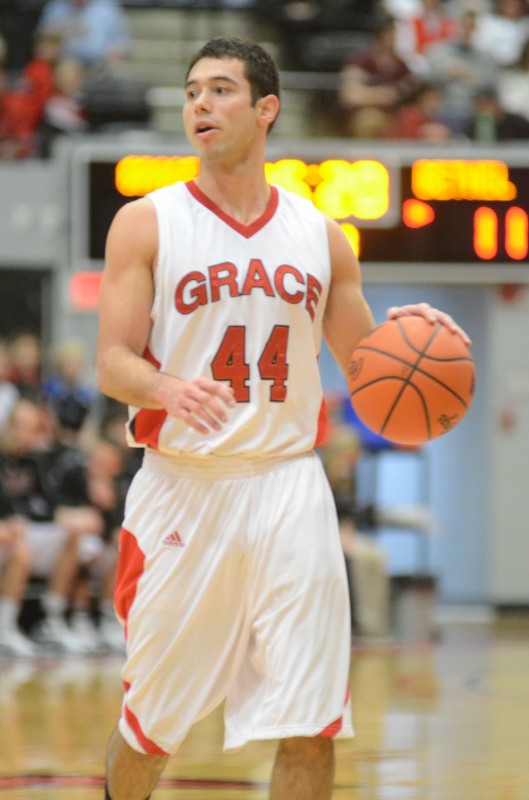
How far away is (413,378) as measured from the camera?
14.1ft

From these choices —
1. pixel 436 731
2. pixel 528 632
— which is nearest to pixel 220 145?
pixel 436 731

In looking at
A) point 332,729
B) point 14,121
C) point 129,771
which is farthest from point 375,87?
point 332,729

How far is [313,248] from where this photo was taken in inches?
172

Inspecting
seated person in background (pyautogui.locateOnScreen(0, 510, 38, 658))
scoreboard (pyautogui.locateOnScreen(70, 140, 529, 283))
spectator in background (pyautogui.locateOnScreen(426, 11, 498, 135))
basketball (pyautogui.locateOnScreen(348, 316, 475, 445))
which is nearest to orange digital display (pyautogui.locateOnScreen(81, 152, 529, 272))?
scoreboard (pyautogui.locateOnScreen(70, 140, 529, 283))

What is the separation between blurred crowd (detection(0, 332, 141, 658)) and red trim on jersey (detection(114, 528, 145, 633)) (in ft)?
22.2

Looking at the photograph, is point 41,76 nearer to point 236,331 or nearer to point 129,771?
point 236,331

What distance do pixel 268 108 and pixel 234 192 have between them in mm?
247

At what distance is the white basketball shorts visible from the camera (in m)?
4.07

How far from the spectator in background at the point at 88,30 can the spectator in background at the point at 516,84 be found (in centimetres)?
346

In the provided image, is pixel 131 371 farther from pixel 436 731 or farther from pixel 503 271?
pixel 503 271

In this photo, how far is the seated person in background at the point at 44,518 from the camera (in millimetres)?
11148

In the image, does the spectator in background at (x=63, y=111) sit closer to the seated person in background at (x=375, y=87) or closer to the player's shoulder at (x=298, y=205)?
the seated person in background at (x=375, y=87)

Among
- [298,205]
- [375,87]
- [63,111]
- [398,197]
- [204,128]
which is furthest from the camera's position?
[375,87]

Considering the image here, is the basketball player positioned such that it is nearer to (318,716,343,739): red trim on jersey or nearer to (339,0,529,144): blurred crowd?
(318,716,343,739): red trim on jersey
